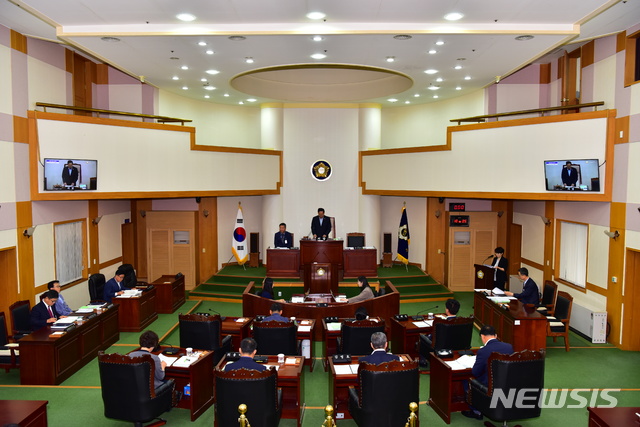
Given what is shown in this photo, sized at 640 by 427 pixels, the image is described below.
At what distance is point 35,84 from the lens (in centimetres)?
1020

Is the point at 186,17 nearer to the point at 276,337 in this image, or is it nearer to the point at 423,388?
the point at 276,337

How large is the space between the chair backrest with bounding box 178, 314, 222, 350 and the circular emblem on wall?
9257 mm

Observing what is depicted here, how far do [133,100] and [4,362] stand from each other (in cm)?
801

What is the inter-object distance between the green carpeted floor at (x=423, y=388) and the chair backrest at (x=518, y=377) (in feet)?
3.09

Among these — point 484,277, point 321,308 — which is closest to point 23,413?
point 321,308

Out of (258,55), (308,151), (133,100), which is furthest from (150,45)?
(308,151)

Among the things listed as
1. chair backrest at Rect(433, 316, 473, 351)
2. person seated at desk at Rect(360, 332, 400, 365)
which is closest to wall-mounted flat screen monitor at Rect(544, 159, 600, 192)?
chair backrest at Rect(433, 316, 473, 351)

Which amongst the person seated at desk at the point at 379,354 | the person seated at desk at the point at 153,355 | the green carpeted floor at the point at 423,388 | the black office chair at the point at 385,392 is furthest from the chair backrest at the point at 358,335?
the person seated at desk at the point at 153,355

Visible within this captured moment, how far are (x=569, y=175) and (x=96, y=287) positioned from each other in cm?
1108

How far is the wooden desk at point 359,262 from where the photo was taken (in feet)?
46.8

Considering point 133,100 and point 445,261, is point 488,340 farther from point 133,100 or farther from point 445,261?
point 133,100

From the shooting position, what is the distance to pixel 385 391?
5488 millimetres

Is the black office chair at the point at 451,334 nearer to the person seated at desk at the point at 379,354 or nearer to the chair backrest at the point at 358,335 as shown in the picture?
the chair backrest at the point at 358,335

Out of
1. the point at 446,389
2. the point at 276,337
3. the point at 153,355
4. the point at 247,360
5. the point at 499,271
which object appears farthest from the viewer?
the point at 499,271
